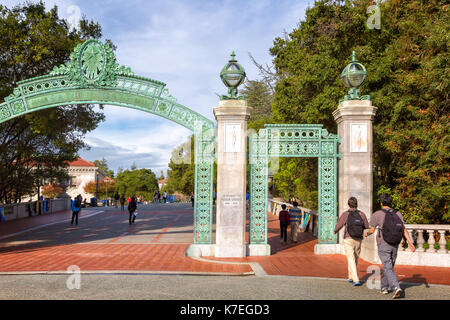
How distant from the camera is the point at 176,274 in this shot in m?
8.29

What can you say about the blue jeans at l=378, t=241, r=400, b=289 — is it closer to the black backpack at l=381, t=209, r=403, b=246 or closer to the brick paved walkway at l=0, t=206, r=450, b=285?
the black backpack at l=381, t=209, r=403, b=246

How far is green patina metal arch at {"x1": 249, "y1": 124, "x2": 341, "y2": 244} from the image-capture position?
10.9 meters

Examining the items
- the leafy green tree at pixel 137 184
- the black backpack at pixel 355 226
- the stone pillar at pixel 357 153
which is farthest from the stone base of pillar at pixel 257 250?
the leafy green tree at pixel 137 184

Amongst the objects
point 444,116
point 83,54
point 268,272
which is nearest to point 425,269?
point 268,272

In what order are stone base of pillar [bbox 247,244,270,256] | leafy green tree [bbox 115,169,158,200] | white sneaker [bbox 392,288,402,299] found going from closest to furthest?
white sneaker [bbox 392,288,402,299] < stone base of pillar [bbox 247,244,270,256] < leafy green tree [bbox 115,169,158,200]

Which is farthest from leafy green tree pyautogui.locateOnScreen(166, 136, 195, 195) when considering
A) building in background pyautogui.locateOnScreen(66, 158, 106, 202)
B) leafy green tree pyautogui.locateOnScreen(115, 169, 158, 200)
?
building in background pyautogui.locateOnScreen(66, 158, 106, 202)

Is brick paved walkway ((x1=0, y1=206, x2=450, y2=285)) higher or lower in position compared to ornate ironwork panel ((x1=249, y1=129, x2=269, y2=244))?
lower

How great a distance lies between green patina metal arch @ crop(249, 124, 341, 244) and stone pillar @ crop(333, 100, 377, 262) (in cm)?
32

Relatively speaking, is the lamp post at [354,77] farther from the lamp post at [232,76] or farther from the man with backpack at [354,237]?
the man with backpack at [354,237]

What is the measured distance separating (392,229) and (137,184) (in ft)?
265

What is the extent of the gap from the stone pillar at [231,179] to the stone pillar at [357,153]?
2932 mm

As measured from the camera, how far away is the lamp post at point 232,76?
1073 cm

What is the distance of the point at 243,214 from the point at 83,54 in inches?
258

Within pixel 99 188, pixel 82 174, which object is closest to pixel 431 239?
pixel 99 188
